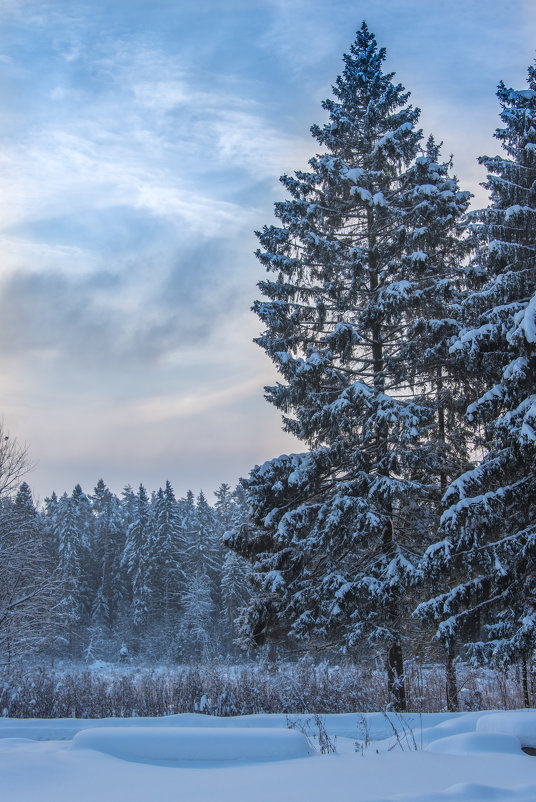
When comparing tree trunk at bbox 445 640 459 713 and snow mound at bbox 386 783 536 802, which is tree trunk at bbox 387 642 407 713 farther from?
snow mound at bbox 386 783 536 802

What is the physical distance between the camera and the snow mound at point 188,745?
403 centimetres

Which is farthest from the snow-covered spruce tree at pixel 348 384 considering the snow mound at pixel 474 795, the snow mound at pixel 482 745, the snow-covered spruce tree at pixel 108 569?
the snow-covered spruce tree at pixel 108 569

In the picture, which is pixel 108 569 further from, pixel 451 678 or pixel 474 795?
pixel 474 795

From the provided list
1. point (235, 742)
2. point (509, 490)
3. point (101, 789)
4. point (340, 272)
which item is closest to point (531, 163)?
point (340, 272)

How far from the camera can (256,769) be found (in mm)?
3740

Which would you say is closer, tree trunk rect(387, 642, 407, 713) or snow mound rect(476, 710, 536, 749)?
snow mound rect(476, 710, 536, 749)

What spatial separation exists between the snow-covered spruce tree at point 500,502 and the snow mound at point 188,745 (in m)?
6.03

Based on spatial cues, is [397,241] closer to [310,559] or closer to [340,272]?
[340,272]

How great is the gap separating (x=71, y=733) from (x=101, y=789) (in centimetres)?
514

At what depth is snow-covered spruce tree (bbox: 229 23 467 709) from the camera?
11.3m

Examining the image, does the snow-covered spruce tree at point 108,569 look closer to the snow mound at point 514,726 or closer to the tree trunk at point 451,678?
the tree trunk at point 451,678

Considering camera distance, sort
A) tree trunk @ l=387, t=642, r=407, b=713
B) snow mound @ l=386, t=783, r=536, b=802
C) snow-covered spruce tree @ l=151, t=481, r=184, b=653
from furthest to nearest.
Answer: snow-covered spruce tree @ l=151, t=481, r=184, b=653 → tree trunk @ l=387, t=642, r=407, b=713 → snow mound @ l=386, t=783, r=536, b=802

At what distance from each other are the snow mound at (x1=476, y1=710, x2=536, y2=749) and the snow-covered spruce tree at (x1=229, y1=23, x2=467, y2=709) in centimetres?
584

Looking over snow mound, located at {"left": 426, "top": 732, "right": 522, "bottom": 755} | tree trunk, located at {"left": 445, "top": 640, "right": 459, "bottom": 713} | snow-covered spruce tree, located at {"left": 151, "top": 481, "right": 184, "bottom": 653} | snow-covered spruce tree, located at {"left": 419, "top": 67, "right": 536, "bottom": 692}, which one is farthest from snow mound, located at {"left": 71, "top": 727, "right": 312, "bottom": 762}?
snow-covered spruce tree, located at {"left": 151, "top": 481, "right": 184, "bottom": 653}
